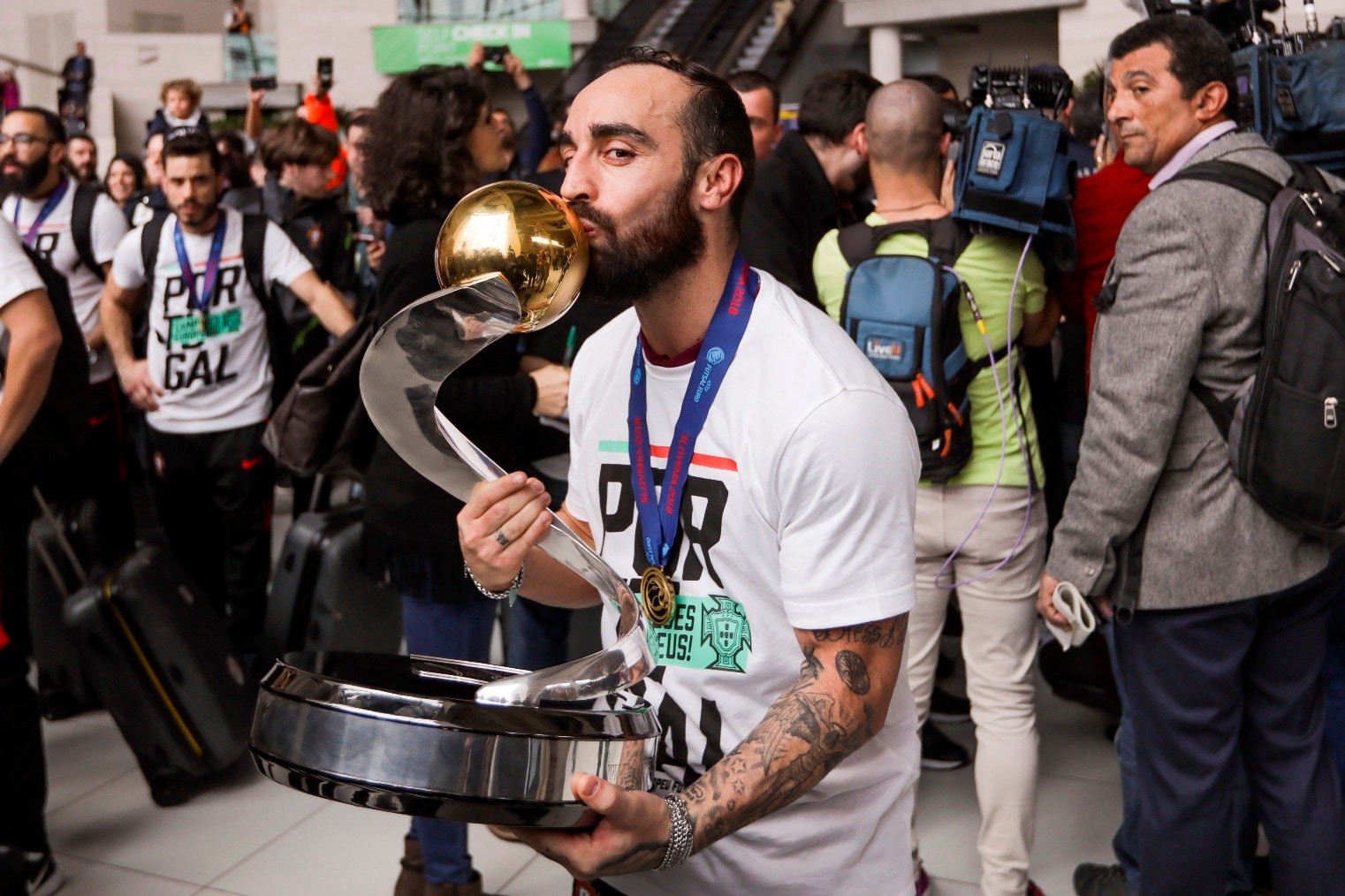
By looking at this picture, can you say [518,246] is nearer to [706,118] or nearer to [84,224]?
[706,118]

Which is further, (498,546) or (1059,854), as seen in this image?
(1059,854)

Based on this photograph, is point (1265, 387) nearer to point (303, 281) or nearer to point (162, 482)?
point (303, 281)

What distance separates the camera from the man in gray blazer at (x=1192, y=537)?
2.13m

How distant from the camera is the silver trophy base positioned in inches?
38.5

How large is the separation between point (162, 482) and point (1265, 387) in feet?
10.8

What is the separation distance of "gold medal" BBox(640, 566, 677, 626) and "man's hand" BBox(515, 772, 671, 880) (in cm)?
31

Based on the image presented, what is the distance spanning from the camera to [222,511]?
13.1 feet

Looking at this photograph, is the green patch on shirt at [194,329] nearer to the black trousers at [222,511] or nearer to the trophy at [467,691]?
the black trousers at [222,511]

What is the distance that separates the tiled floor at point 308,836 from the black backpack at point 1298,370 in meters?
1.19

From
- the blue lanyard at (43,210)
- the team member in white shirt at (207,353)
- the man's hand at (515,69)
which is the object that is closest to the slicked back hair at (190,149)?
the team member in white shirt at (207,353)

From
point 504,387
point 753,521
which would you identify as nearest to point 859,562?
point 753,521

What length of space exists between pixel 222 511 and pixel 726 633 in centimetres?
305

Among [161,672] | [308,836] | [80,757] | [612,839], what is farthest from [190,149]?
[612,839]

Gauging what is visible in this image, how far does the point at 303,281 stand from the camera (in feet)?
12.5
